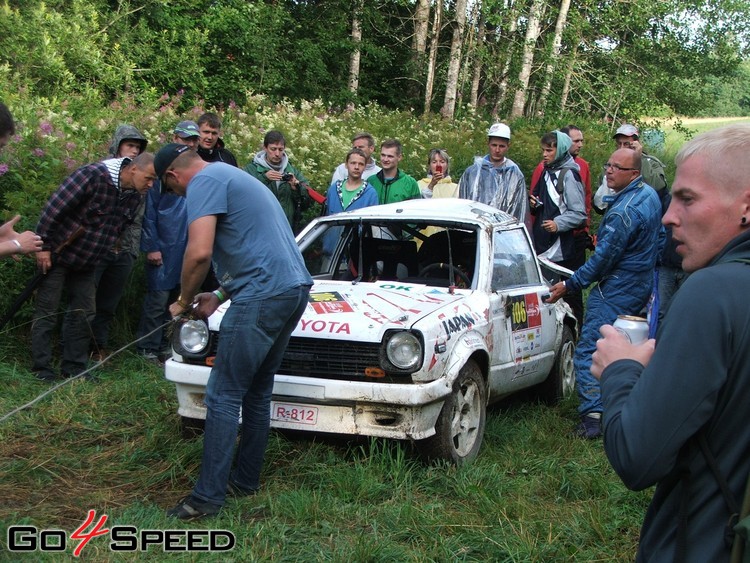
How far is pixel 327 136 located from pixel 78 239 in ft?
22.8

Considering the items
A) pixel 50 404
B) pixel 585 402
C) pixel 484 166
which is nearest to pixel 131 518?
pixel 50 404

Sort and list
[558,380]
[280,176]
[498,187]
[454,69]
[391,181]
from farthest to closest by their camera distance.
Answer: [454,69]
[391,181]
[498,187]
[280,176]
[558,380]

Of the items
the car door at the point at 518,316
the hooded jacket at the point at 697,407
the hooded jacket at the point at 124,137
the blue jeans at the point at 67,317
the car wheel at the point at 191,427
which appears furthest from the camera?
the hooded jacket at the point at 124,137

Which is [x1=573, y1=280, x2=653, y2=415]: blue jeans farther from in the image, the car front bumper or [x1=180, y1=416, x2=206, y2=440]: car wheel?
[x1=180, y1=416, x2=206, y2=440]: car wheel

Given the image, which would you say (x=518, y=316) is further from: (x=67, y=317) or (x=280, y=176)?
(x=67, y=317)

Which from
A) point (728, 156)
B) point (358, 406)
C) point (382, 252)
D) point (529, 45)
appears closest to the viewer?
point (728, 156)

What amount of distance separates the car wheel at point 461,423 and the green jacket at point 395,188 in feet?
11.2

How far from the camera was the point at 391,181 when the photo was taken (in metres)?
9.30

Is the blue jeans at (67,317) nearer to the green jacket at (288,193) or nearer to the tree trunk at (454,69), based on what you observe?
the green jacket at (288,193)

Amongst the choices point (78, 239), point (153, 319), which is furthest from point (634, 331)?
point (153, 319)

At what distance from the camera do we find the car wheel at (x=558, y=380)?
771cm

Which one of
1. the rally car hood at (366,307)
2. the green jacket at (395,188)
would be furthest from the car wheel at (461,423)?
the green jacket at (395,188)

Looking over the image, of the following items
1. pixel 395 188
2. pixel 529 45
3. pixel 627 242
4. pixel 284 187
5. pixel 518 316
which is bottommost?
pixel 518 316

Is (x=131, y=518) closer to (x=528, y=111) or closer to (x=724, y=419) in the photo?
(x=724, y=419)
